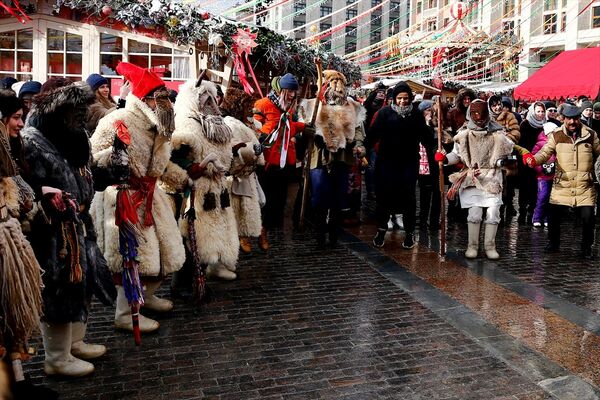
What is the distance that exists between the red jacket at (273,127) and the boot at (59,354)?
4104mm

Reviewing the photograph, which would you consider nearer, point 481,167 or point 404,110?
point 481,167

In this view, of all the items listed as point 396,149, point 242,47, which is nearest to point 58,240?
point 396,149

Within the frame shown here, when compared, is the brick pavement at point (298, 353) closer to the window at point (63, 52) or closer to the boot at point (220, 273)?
the boot at point (220, 273)

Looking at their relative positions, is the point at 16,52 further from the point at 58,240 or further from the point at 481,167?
the point at 58,240

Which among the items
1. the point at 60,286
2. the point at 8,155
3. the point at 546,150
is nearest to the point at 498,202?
the point at 546,150

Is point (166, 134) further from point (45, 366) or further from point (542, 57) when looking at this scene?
point (542, 57)

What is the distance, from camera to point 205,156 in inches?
223

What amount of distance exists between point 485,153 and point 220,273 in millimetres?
3443

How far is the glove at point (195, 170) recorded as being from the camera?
17.9 feet

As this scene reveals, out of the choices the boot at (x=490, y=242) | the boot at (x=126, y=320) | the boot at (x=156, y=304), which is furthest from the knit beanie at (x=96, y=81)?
the boot at (x=490, y=242)

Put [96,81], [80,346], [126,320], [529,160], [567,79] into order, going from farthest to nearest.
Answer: [567,79]
[529,160]
[96,81]
[126,320]
[80,346]

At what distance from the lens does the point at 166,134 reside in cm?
492

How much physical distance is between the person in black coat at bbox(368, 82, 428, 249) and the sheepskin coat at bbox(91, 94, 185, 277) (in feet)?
12.3

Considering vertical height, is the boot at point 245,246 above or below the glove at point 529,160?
below
